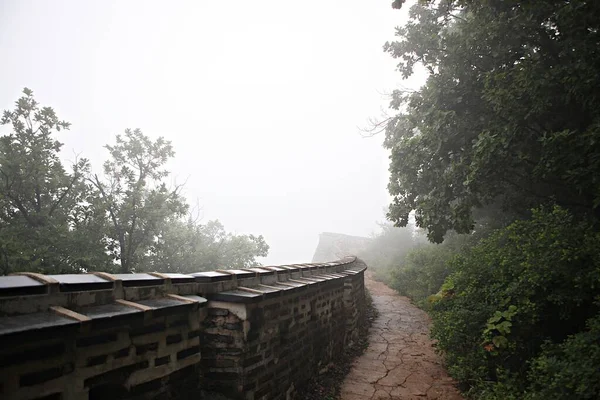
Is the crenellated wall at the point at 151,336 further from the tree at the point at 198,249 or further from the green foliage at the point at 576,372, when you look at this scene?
the tree at the point at 198,249

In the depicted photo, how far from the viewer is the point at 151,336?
7.01ft

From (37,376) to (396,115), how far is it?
11.6 metres

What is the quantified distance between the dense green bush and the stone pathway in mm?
472

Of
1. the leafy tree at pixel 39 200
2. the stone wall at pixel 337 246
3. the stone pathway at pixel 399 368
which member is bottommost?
the stone pathway at pixel 399 368

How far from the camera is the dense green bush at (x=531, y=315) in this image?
308cm

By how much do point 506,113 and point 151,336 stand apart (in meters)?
6.51

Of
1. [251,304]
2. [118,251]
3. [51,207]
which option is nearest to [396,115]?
[251,304]

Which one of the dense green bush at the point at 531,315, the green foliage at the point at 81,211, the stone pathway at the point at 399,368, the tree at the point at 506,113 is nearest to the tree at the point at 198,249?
the green foliage at the point at 81,211

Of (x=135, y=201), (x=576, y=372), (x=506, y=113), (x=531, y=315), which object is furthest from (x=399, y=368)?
(x=135, y=201)

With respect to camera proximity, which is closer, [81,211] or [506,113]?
[506,113]

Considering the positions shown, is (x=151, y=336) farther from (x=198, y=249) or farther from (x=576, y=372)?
(x=198, y=249)

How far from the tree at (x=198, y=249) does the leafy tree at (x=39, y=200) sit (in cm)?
427

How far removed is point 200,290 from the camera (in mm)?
2846

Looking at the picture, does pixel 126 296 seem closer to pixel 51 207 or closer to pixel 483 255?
pixel 483 255
